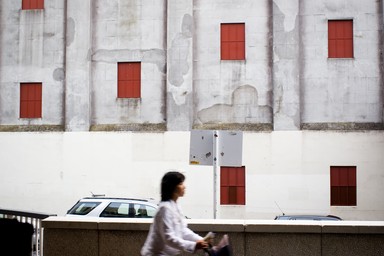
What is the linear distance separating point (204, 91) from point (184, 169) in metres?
3.57

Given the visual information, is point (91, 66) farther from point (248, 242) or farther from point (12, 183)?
point (248, 242)

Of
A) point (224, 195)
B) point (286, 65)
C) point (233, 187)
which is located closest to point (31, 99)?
point (224, 195)

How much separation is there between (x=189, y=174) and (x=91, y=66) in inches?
263

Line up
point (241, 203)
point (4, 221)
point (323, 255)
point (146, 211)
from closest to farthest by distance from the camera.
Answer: point (4, 221) → point (323, 255) → point (146, 211) → point (241, 203)

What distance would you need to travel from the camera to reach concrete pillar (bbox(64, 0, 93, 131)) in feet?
88.1

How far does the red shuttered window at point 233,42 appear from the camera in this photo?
26.6m

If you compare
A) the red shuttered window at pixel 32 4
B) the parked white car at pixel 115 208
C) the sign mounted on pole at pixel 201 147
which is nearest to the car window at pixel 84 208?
the parked white car at pixel 115 208

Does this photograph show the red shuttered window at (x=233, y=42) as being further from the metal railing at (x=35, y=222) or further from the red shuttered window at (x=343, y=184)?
the metal railing at (x=35, y=222)

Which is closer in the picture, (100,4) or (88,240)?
(88,240)

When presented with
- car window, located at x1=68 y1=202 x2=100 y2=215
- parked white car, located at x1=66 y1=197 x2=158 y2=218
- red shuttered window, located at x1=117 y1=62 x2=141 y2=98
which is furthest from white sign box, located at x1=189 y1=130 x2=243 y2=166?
red shuttered window, located at x1=117 y1=62 x2=141 y2=98

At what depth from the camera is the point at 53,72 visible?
2744cm

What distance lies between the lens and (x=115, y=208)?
55.5 ft

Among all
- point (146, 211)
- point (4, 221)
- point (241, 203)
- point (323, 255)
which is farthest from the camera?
point (241, 203)

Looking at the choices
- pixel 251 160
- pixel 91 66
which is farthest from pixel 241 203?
pixel 91 66
